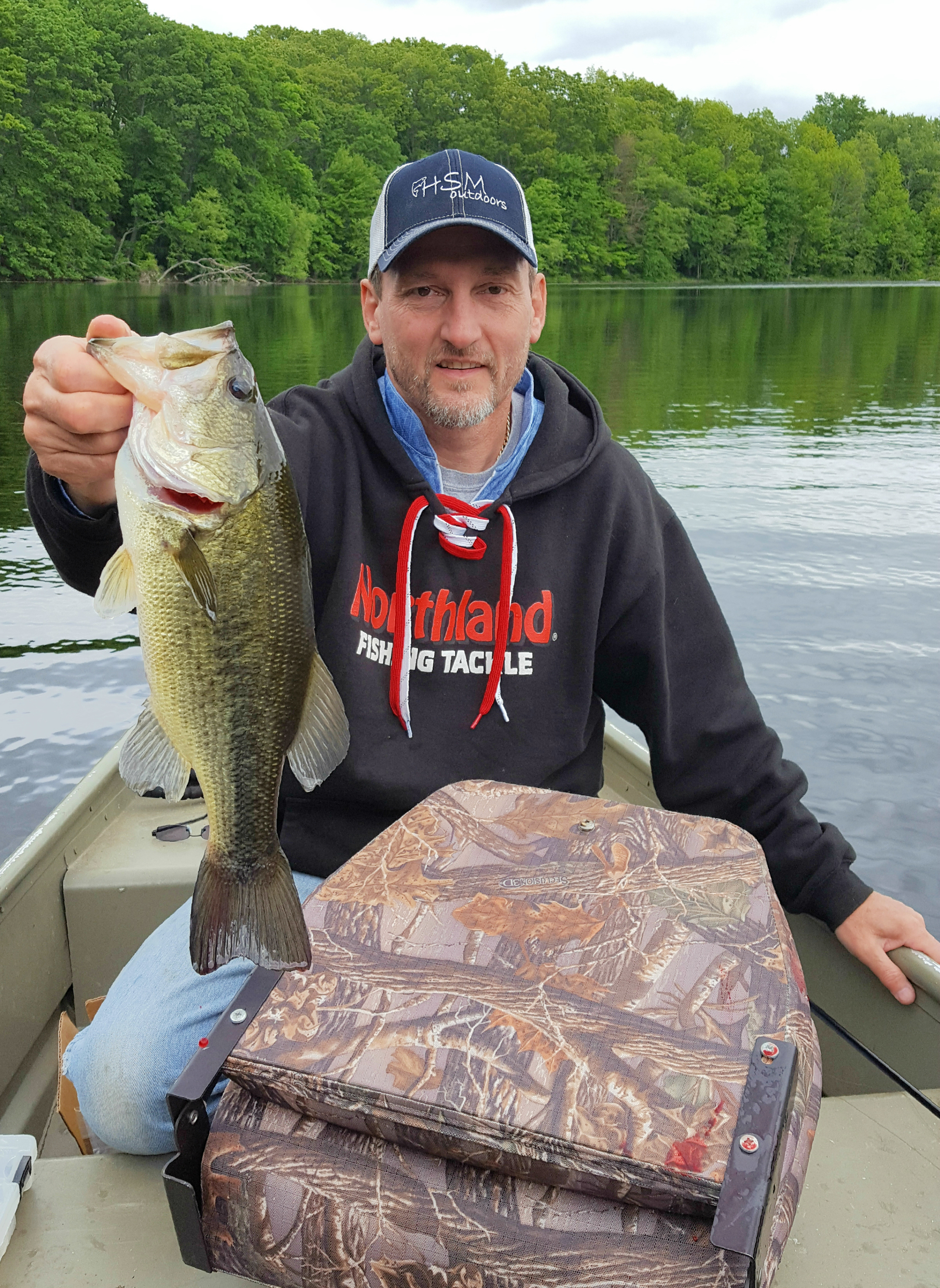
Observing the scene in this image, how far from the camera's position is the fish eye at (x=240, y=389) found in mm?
1819

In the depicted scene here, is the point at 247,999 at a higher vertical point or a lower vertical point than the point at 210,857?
lower

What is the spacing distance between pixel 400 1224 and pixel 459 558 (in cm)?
167

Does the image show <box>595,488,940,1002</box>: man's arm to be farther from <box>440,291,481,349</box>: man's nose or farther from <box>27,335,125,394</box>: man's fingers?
<box>27,335,125,394</box>: man's fingers

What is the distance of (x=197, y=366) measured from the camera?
5.85 ft

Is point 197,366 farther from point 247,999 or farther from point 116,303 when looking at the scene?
point 116,303

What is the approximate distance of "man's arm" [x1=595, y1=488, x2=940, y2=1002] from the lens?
290 centimetres

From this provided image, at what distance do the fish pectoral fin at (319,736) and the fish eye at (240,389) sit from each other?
1.68 ft

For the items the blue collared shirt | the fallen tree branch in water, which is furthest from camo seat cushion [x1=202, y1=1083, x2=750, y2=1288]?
the fallen tree branch in water

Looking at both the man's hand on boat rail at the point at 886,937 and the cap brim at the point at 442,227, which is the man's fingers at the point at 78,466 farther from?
the man's hand on boat rail at the point at 886,937

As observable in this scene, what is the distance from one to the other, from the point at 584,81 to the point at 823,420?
82.9 meters

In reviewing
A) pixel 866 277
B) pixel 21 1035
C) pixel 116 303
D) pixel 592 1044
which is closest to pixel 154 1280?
pixel 592 1044

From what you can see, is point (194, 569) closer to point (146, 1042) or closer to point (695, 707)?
point (146, 1042)

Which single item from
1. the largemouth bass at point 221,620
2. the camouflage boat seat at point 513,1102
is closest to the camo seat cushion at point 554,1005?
the camouflage boat seat at point 513,1102

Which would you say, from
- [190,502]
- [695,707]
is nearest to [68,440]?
[190,502]
